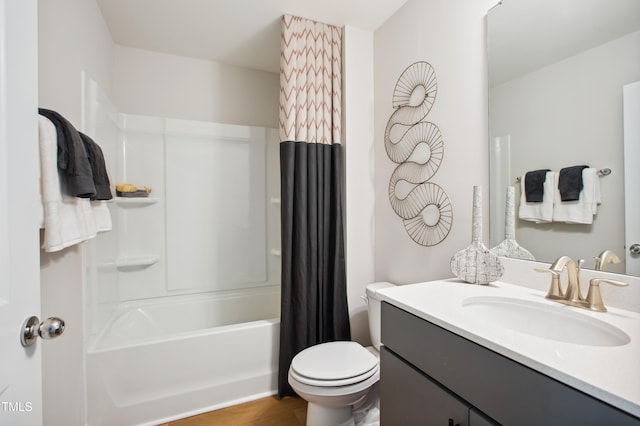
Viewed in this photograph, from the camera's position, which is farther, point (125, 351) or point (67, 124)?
point (125, 351)

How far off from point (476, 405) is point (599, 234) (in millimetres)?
710

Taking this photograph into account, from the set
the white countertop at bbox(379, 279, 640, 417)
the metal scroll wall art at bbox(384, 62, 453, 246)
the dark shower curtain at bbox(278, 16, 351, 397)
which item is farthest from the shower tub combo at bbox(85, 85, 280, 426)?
A: the white countertop at bbox(379, 279, 640, 417)

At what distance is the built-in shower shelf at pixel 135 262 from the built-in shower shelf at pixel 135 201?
0.43m

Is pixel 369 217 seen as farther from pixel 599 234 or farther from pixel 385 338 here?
pixel 599 234

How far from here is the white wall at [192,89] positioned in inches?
91.4

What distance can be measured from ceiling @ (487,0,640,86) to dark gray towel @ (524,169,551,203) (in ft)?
1.34

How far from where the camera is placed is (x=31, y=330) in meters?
0.64

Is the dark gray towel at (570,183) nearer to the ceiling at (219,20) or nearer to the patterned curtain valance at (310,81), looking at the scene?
the patterned curtain valance at (310,81)

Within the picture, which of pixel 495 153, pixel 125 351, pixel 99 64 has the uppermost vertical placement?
pixel 99 64

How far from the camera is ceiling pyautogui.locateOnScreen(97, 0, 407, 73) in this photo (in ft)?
5.86

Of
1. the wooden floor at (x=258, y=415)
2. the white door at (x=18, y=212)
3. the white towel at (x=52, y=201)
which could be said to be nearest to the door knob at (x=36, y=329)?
the white door at (x=18, y=212)

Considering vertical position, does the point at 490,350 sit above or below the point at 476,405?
above

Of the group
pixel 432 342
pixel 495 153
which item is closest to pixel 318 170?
pixel 495 153

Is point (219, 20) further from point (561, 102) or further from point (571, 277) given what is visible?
point (571, 277)
